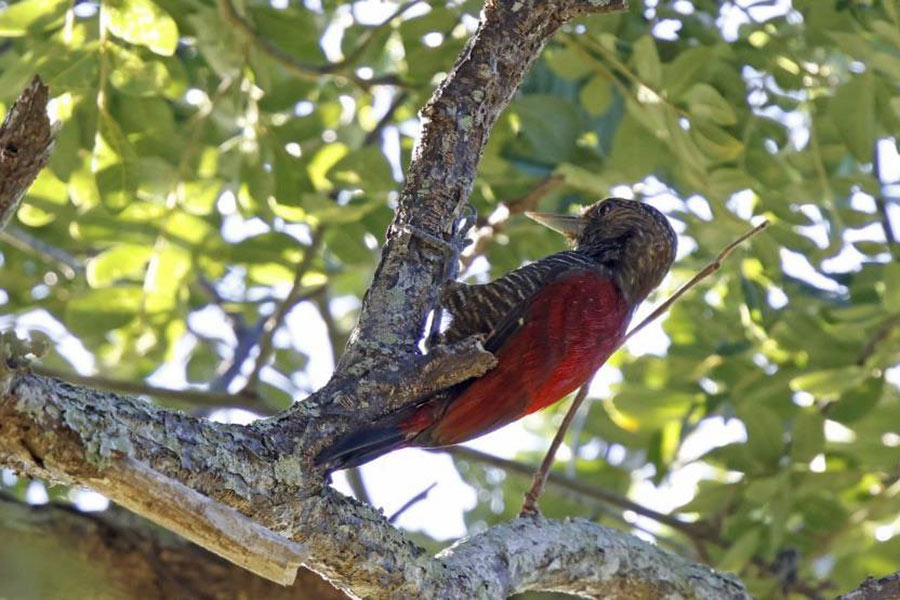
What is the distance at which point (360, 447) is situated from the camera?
97.0 inches

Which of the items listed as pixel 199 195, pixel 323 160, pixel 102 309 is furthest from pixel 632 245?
pixel 102 309

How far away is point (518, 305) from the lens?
12.2ft

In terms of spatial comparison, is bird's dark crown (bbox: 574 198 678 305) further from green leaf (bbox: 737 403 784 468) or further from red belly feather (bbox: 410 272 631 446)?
green leaf (bbox: 737 403 784 468)

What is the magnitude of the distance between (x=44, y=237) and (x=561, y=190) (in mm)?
2135

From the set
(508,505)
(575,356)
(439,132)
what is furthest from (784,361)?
(439,132)

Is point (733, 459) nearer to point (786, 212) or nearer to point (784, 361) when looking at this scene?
point (784, 361)

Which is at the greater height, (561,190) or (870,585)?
(561,190)

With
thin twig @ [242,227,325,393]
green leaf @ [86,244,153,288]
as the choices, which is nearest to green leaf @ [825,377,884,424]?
thin twig @ [242,227,325,393]

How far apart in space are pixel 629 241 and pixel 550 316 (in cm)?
57

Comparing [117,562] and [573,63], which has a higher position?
[573,63]

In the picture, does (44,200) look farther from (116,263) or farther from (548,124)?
(548,124)

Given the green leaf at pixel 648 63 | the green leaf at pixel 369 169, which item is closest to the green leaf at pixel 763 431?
the green leaf at pixel 648 63

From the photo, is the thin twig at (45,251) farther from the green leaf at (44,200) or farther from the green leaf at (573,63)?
the green leaf at (573,63)

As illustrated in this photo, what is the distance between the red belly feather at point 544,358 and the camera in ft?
10.5
